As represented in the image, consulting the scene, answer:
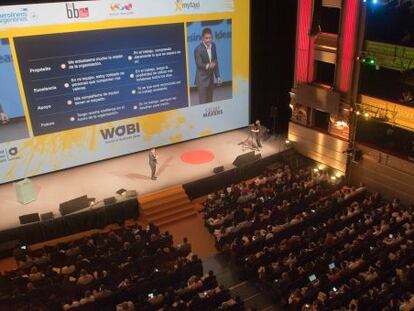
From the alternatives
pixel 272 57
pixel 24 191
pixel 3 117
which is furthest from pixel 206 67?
pixel 24 191

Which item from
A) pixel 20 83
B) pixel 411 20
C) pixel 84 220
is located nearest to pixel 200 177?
pixel 84 220

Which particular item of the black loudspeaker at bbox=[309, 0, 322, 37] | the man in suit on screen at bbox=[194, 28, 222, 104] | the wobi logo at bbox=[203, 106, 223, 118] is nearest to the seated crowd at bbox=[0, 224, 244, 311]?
the wobi logo at bbox=[203, 106, 223, 118]

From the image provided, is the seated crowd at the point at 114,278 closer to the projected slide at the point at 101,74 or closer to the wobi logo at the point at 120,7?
the projected slide at the point at 101,74

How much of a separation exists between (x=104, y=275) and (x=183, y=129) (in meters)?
9.11

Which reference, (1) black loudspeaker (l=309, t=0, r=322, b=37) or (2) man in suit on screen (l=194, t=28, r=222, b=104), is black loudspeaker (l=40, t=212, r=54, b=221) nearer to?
(2) man in suit on screen (l=194, t=28, r=222, b=104)

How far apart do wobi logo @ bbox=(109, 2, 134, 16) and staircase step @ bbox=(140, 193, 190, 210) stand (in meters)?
6.98

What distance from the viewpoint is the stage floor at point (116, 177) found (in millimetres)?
15664

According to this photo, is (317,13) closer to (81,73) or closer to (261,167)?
(261,167)

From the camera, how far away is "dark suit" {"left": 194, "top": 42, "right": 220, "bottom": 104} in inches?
747

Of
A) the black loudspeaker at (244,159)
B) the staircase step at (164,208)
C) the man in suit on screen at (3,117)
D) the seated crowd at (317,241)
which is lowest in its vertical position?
the staircase step at (164,208)

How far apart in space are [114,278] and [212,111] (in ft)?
33.4

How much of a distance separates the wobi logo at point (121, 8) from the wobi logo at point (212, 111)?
5.41 metres

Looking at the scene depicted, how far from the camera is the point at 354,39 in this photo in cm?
1672

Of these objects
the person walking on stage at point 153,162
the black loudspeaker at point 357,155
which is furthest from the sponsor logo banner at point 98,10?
the black loudspeaker at point 357,155
